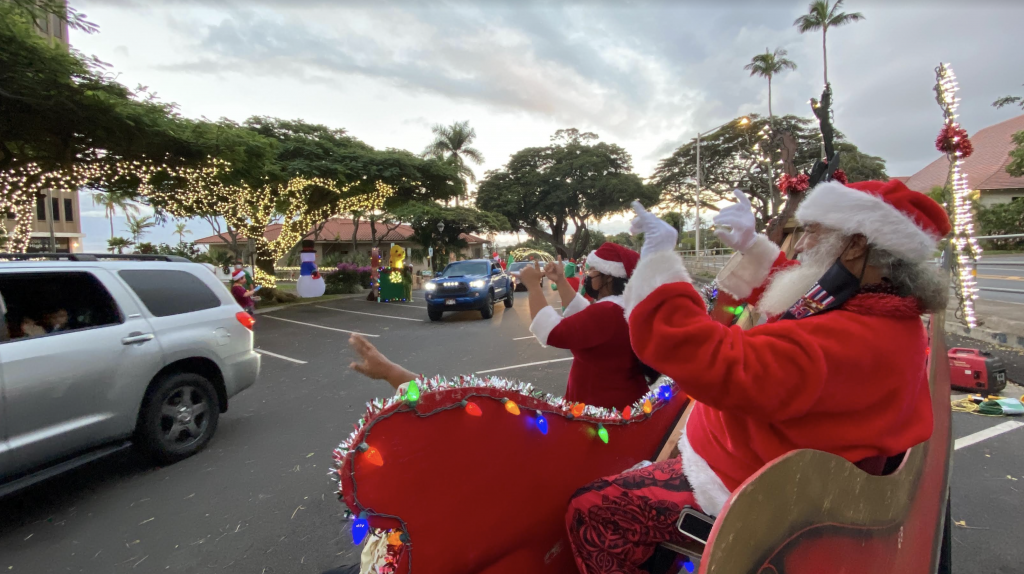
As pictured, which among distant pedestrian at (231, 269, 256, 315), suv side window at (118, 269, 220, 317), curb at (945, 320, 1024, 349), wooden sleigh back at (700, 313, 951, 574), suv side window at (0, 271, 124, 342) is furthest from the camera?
distant pedestrian at (231, 269, 256, 315)

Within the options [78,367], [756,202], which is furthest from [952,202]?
[756,202]

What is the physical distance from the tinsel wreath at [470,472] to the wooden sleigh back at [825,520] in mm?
695

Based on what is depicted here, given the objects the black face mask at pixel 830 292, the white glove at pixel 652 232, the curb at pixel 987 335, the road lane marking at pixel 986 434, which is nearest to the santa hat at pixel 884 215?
the black face mask at pixel 830 292

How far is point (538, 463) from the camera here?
1604 mm

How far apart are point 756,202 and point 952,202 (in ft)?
98.7

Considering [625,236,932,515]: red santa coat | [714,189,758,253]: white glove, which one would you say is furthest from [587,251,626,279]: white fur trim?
[625,236,932,515]: red santa coat

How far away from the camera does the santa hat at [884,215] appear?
1.28 metres

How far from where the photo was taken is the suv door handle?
362 cm

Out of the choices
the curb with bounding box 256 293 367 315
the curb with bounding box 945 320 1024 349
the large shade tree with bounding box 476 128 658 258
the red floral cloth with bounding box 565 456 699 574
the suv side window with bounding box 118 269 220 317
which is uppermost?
the large shade tree with bounding box 476 128 658 258

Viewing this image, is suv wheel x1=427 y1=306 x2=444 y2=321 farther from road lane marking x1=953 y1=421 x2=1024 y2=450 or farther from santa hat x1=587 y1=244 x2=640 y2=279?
road lane marking x1=953 y1=421 x2=1024 y2=450

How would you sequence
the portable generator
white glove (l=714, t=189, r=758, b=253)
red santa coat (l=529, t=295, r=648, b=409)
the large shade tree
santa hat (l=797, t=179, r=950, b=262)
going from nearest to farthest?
A: 1. santa hat (l=797, t=179, r=950, b=262)
2. white glove (l=714, t=189, r=758, b=253)
3. red santa coat (l=529, t=295, r=648, b=409)
4. the portable generator
5. the large shade tree

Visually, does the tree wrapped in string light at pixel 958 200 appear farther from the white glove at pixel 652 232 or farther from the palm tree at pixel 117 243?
the palm tree at pixel 117 243

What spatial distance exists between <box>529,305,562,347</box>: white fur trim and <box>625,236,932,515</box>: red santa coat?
1.01 m

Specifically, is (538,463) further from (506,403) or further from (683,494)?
(683,494)
